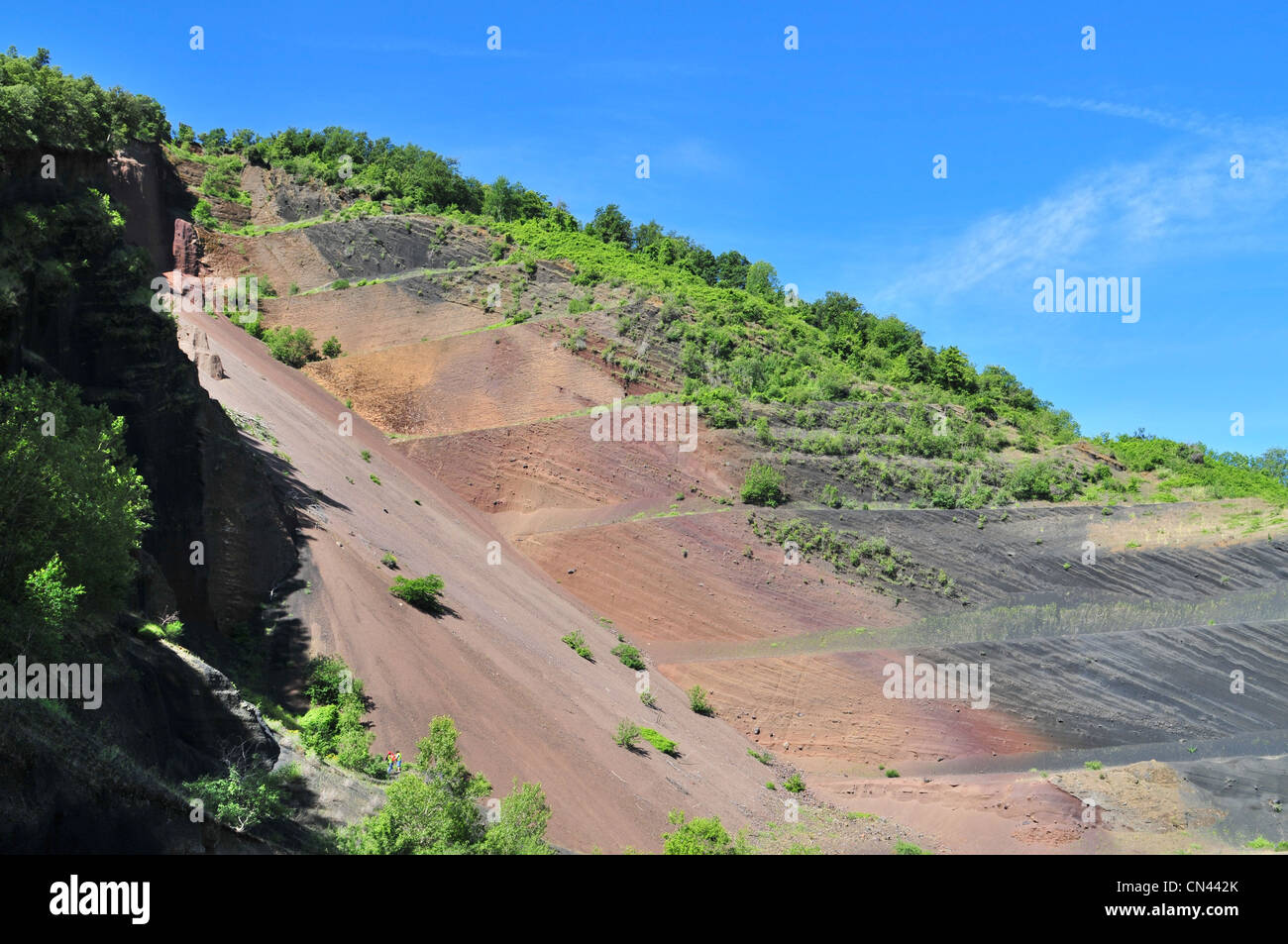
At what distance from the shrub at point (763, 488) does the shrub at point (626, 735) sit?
594 inches

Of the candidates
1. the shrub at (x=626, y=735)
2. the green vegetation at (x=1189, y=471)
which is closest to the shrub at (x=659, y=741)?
the shrub at (x=626, y=735)

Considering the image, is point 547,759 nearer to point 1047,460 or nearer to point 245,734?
point 245,734

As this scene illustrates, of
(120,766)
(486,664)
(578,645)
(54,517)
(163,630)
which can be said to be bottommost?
(578,645)

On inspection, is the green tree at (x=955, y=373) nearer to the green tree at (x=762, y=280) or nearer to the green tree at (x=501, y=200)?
the green tree at (x=762, y=280)

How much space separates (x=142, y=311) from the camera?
57.8 feet

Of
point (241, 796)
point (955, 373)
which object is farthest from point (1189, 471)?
point (241, 796)

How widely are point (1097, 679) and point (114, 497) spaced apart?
29274 mm

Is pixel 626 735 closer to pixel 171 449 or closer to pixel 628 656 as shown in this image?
pixel 628 656

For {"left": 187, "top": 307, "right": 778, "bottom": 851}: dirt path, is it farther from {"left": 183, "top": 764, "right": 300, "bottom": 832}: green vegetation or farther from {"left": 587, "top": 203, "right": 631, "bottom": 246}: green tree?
{"left": 587, "top": 203, "right": 631, "bottom": 246}: green tree

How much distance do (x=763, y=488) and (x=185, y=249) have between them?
1157 inches

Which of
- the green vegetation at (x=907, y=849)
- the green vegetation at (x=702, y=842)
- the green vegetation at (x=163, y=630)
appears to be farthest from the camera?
the green vegetation at (x=907, y=849)

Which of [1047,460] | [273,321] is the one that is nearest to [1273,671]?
[1047,460]

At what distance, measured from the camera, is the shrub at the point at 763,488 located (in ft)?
119

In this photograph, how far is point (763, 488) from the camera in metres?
36.4
